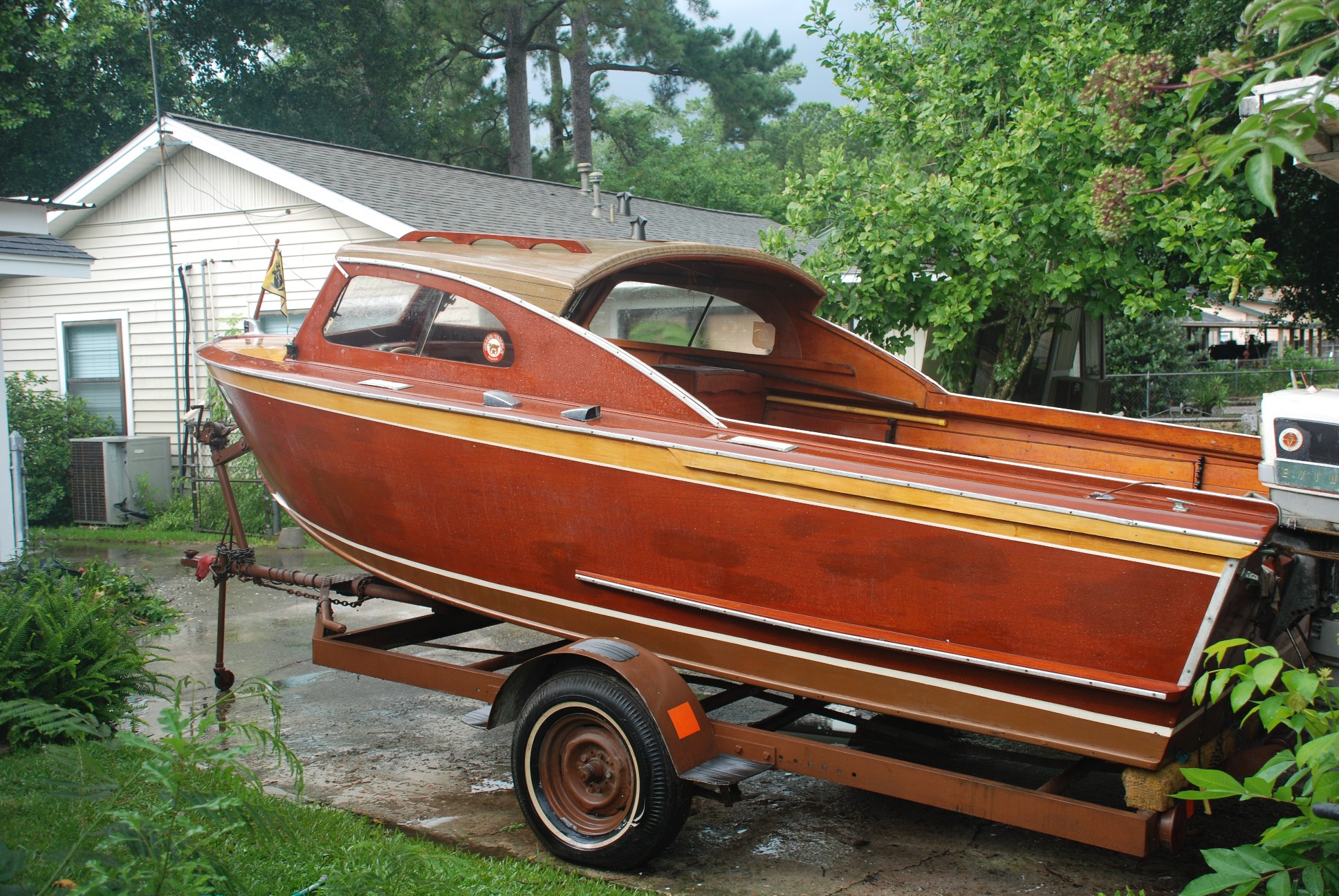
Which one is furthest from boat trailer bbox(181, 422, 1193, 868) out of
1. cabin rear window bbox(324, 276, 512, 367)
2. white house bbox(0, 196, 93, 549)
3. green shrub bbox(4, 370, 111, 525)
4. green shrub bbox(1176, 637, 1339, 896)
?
green shrub bbox(4, 370, 111, 525)

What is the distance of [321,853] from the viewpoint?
359 centimetres

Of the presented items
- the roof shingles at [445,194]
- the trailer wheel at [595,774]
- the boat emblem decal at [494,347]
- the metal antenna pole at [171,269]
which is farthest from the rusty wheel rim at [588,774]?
the metal antenna pole at [171,269]

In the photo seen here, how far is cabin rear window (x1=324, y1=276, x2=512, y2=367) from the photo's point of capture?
460cm

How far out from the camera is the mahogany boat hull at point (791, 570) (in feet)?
10.4

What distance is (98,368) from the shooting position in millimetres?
13555

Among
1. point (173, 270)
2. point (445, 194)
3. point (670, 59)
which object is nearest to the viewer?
point (173, 270)

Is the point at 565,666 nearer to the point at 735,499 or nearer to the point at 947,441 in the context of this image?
the point at 735,499

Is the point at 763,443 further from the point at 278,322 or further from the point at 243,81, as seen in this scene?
the point at 243,81

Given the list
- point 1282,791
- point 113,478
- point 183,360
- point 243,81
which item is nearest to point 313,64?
point 243,81

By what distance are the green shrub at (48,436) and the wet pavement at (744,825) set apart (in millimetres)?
7679

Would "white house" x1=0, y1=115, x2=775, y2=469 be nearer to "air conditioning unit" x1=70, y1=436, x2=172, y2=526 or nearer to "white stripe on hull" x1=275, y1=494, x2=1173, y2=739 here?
"air conditioning unit" x1=70, y1=436, x2=172, y2=526

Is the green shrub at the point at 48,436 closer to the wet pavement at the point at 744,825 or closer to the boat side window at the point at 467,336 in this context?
the wet pavement at the point at 744,825

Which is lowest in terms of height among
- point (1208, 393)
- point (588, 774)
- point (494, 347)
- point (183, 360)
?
point (588, 774)

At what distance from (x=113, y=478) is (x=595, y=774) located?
10443mm
